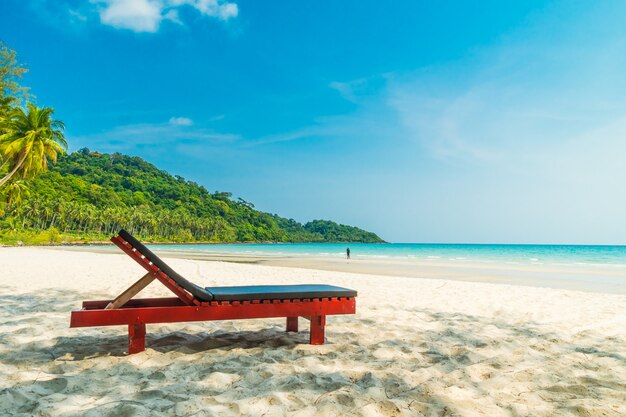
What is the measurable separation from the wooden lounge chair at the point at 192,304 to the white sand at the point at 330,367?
1.21ft

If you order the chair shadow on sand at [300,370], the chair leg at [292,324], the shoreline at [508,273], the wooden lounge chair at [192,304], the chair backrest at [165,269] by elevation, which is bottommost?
the shoreline at [508,273]

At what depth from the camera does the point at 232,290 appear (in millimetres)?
4137

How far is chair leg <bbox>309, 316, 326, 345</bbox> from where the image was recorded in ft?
13.9

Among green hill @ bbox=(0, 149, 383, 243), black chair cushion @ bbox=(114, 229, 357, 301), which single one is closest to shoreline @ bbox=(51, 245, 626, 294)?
black chair cushion @ bbox=(114, 229, 357, 301)

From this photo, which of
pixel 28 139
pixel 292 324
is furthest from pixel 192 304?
pixel 28 139

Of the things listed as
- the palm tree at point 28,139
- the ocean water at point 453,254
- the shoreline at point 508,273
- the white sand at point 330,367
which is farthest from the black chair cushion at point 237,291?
the ocean water at point 453,254

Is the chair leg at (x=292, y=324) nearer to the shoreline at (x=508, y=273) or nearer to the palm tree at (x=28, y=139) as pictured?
the shoreline at (x=508, y=273)

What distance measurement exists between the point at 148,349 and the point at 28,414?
4.96 feet

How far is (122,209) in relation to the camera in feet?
305

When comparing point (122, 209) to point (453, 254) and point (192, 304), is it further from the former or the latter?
point (192, 304)

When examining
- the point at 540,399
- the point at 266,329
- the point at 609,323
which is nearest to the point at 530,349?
the point at 540,399

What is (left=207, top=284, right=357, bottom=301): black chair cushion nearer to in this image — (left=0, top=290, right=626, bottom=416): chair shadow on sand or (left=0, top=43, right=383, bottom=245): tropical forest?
(left=0, top=290, right=626, bottom=416): chair shadow on sand

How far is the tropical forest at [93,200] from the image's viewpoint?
23828 millimetres

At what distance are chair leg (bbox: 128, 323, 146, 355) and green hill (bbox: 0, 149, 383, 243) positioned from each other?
A: 193 feet
